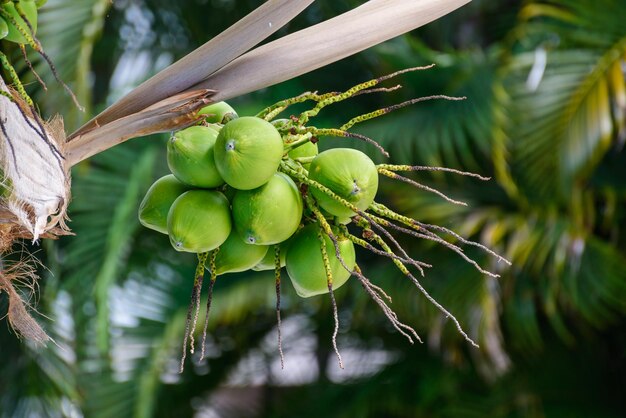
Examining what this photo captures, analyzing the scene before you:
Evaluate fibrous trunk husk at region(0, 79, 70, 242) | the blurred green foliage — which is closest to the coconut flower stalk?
fibrous trunk husk at region(0, 79, 70, 242)

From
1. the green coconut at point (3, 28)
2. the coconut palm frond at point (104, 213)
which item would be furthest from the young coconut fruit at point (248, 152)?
the coconut palm frond at point (104, 213)

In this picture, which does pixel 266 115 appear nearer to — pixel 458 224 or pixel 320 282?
pixel 320 282

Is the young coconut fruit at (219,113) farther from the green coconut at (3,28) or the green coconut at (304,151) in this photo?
the green coconut at (3,28)

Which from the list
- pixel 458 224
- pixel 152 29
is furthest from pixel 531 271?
pixel 152 29

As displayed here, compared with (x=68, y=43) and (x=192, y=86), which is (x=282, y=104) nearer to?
(x=192, y=86)

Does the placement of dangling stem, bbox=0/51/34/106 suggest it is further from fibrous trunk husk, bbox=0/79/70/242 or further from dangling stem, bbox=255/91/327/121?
dangling stem, bbox=255/91/327/121

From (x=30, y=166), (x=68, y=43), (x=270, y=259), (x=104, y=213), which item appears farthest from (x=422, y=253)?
(x=30, y=166)
